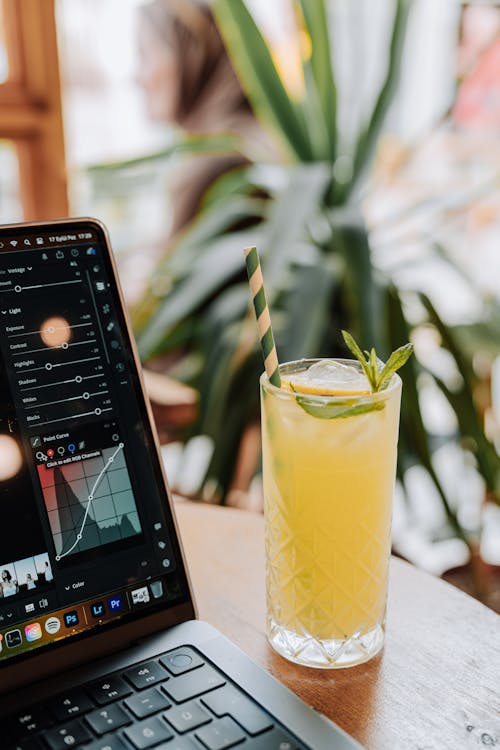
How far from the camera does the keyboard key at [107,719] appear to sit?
1.71 feet

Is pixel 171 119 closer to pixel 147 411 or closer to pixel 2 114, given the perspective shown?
pixel 2 114

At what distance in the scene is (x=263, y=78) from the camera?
66.2 inches

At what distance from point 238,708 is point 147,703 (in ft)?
0.20

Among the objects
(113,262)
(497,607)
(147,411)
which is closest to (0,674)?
(147,411)

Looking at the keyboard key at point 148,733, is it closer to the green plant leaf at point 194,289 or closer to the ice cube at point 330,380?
the ice cube at point 330,380

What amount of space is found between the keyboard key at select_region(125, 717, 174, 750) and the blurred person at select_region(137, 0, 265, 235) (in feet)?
5.51

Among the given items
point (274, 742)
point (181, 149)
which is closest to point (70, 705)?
point (274, 742)

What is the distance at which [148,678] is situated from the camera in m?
0.57

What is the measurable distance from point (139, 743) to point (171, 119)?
1.79m

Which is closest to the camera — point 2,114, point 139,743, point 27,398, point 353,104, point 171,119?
point 139,743

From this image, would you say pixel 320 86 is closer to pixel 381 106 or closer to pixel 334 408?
pixel 381 106

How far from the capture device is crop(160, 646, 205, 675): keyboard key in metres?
0.58

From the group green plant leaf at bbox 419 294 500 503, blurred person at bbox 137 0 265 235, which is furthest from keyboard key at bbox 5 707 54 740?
blurred person at bbox 137 0 265 235

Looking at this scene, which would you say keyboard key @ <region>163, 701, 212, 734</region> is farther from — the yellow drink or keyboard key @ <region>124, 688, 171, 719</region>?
the yellow drink
